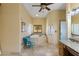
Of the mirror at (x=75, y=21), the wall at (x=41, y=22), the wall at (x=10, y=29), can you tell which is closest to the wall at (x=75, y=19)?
the mirror at (x=75, y=21)

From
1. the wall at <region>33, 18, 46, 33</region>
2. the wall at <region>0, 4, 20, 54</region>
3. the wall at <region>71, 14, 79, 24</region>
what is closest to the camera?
the wall at <region>71, 14, 79, 24</region>

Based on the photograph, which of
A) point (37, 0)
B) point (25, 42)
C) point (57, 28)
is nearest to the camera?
point (37, 0)

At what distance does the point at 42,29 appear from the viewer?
559 inches

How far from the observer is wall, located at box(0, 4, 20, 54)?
5.61 m

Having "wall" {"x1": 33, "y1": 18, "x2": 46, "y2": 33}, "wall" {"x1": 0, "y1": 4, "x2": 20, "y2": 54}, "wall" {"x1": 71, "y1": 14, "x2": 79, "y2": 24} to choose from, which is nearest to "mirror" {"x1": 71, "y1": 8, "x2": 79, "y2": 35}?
"wall" {"x1": 71, "y1": 14, "x2": 79, "y2": 24}

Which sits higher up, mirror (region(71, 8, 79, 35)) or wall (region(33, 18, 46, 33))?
wall (region(33, 18, 46, 33))

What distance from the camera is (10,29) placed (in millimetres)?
5688

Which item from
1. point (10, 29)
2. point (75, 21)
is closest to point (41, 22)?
point (10, 29)

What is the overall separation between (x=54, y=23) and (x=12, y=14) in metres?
3.68

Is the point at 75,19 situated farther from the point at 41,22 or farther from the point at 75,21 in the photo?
the point at 41,22

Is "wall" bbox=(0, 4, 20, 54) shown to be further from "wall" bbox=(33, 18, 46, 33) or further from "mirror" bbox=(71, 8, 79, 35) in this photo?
"wall" bbox=(33, 18, 46, 33)

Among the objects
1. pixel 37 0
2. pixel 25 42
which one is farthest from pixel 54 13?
pixel 37 0

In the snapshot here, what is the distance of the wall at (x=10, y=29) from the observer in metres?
5.61

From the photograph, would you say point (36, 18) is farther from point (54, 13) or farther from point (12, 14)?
point (12, 14)
